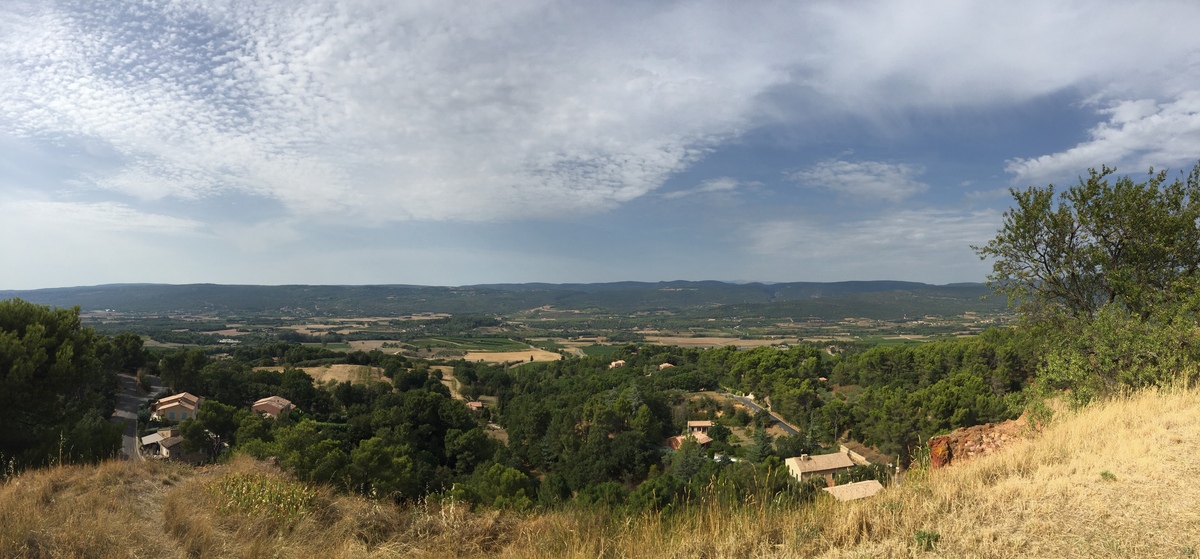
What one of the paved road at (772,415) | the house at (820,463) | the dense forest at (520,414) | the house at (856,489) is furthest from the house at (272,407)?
the paved road at (772,415)

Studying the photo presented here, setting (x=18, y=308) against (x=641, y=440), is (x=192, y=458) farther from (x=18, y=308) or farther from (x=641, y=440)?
(x=641, y=440)

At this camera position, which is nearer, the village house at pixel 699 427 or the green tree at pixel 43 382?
the green tree at pixel 43 382

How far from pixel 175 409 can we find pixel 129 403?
7311 mm

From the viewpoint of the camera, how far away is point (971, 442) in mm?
8344

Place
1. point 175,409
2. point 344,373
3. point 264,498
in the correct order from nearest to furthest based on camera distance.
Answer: point 264,498 → point 175,409 → point 344,373

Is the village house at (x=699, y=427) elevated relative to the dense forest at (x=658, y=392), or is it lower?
lower

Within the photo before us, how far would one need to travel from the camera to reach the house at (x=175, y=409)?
113 ft

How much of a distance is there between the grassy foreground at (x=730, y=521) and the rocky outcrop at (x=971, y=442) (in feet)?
5.93

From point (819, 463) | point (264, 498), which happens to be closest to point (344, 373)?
point (819, 463)

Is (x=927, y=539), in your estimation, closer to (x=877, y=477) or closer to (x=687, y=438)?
(x=877, y=477)

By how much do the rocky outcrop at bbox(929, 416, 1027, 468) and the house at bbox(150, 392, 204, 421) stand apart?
41.5 metres

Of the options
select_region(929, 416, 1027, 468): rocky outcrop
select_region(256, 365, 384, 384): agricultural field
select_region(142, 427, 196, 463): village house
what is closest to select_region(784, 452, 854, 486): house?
select_region(929, 416, 1027, 468): rocky outcrop

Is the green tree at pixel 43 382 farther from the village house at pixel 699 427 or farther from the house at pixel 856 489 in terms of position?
the village house at pixel 699 427

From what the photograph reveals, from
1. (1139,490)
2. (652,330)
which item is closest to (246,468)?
(1139,490)
